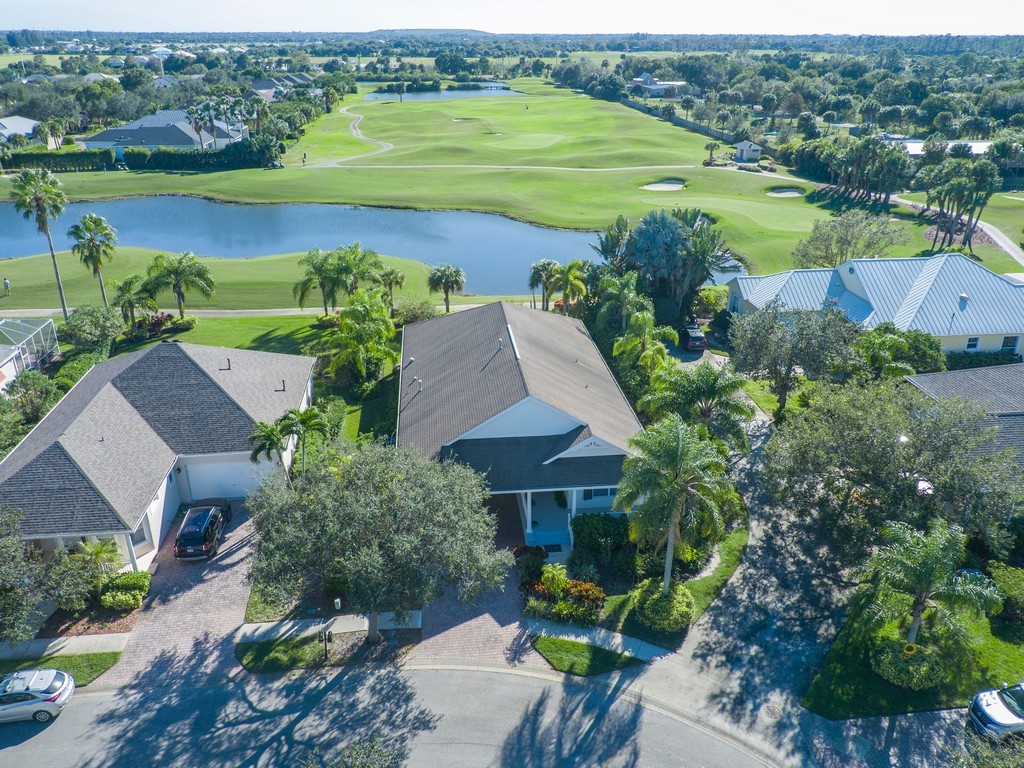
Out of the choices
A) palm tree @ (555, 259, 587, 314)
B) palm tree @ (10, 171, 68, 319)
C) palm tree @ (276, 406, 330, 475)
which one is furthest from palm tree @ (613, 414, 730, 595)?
palm tree @ (10, 171, 68, 319)

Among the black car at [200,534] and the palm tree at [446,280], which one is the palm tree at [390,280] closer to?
the palm tree at [446,280]

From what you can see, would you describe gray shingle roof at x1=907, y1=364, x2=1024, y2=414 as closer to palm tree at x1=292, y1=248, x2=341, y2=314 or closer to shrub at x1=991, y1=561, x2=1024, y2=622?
shrub at x1=991, y1=561, x2=1024, y2=622

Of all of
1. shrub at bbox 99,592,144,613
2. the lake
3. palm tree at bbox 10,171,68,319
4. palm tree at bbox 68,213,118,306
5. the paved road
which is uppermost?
palm tree at bbox 10,171,68,319

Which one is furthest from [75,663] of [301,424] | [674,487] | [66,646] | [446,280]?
[446,280]

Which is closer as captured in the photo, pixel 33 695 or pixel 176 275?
pixel 33 695

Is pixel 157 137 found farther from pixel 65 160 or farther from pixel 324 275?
pixel 324 275
